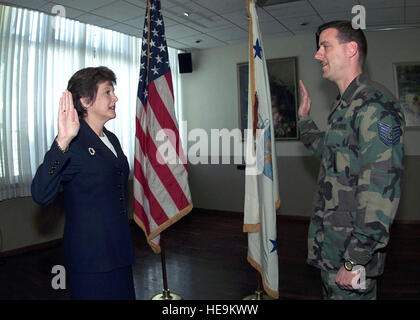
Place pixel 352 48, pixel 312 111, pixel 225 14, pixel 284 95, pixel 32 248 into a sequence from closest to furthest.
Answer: pixel 352 48 < pixel 32 248 < pixel 225 14 < pixel 312 111 < pixel 284 95

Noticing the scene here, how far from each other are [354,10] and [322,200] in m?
3.74

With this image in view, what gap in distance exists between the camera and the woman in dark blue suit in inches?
60.5

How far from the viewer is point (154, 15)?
2.71m

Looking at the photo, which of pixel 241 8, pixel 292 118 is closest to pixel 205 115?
pixel 292 118

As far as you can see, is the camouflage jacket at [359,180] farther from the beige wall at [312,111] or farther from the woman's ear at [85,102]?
the beige wall at [312,111]

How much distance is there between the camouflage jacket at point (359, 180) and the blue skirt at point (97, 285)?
1.00 meters

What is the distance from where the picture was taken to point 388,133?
127cm

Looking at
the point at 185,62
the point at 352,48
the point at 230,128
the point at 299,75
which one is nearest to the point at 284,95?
the point at 299,75

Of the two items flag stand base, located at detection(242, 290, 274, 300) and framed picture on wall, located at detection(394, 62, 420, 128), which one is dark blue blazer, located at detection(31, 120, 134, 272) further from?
framed picture on wall, located at detection(394, 62, 420, 128)

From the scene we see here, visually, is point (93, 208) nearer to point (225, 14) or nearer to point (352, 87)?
point (352, 87)

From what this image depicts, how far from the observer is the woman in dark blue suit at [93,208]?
1.54 meters

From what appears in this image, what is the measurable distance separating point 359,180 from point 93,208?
1.21 m

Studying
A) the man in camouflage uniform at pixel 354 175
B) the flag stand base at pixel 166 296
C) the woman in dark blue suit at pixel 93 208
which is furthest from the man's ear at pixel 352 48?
the flag stand base at pixel 166 296

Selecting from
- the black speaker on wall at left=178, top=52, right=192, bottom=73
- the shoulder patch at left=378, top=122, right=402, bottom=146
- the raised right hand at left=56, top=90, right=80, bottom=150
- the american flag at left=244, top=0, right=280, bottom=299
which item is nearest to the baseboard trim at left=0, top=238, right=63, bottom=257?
the american flag at left=244, top=0, right=280, bottom=299
